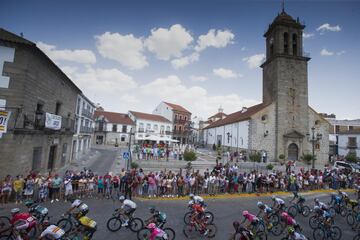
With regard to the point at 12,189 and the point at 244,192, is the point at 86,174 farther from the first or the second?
the point at 244,192

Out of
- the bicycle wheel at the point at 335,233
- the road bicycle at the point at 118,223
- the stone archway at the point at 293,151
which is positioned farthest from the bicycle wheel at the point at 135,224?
the stone archway at the point at 293,151

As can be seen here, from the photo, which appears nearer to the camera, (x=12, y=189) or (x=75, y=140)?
(x=12, y=189)

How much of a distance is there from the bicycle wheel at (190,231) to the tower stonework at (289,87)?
28378mm

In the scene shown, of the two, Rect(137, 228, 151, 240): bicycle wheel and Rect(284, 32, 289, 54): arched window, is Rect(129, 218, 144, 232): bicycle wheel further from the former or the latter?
Rect(284, 32, 289, 54): arched window

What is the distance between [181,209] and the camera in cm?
1090

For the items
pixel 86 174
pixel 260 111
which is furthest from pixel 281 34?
pixel 86 174

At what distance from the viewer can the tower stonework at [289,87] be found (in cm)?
3253

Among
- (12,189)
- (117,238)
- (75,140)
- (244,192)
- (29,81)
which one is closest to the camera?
(117,238)

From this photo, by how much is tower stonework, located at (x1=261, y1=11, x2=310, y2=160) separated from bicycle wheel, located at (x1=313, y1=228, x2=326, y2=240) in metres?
26.0

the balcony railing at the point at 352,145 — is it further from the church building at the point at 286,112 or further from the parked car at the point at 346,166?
the parked car at the point at 346,166

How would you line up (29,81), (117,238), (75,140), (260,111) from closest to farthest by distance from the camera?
(117,238) < (29,81) < (75,140) < (260,111)

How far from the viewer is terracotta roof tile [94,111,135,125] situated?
50688 millimetres

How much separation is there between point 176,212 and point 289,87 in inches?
1230

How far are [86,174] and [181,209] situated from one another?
6.75m
